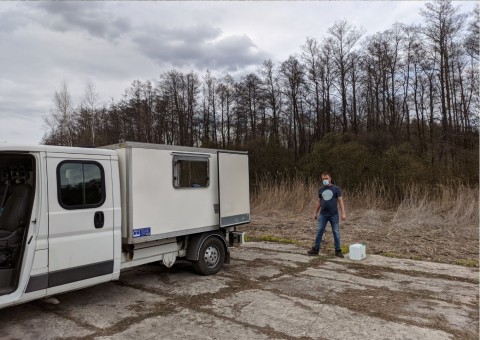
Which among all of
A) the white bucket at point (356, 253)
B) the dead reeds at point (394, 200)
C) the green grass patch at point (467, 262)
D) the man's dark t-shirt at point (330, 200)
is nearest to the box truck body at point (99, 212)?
the man's dark t-shirt at point (330, 200)

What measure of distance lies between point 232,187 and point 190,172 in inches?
36.0

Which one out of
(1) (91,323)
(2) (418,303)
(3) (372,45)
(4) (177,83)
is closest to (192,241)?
(1) (91,323)

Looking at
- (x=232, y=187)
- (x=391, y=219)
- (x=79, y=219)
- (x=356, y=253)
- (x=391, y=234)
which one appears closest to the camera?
(x=79, y=219)

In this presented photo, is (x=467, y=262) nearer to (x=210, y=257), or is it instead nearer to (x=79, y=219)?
(x=210, y=257)

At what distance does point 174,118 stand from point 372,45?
25.8 m

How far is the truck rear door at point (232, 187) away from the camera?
21.6ft

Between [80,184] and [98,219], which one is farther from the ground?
[80,184]

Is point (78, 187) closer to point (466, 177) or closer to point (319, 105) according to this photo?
point (466, 177)

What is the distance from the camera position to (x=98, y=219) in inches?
194

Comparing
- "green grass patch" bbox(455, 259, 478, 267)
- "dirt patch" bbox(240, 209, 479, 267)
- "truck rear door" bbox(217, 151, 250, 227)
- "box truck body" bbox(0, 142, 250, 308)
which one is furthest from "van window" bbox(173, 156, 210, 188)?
"green grass patch" bbox(455, 259, 478, 267)

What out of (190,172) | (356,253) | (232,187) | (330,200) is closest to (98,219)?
(190,172)

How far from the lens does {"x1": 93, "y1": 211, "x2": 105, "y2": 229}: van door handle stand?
4.90m

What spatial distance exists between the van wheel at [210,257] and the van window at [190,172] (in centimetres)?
103

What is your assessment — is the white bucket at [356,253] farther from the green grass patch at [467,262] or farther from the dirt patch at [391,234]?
the green grass patch at [467,262]
